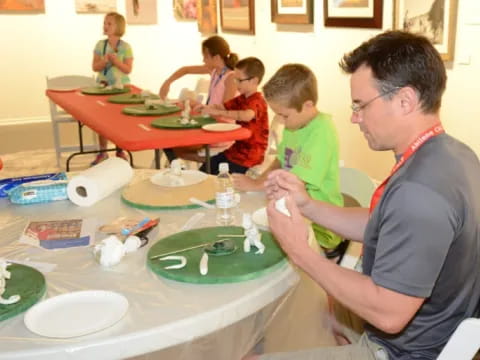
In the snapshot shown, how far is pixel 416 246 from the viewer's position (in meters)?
1.14

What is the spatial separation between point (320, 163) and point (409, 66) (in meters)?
1.00

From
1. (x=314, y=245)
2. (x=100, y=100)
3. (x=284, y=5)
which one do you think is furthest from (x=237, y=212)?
(x=284, y=5)

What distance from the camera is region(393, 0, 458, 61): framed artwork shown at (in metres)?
3.09

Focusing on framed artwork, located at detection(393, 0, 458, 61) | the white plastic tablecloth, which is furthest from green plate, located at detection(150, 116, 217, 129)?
the white plastic tablecloth

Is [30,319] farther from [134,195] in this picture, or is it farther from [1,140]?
[1,140]

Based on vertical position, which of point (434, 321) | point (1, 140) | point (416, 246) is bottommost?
point (1, 140)

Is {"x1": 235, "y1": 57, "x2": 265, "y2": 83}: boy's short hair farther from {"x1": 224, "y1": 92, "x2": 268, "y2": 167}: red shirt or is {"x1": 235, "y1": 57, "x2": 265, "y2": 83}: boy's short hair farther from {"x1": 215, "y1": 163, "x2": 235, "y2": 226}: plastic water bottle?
{"x1": 215, "y1": 163, "x2": 235, "y2": 226}: plastic water bottle

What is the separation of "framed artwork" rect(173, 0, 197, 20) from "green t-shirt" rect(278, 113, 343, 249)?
5171 mm

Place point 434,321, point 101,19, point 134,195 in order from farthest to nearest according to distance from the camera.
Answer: point 101,19, point 134,195, point 434,321

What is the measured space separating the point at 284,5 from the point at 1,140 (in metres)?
3.60

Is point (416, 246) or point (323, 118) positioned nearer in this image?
point (416, 246)

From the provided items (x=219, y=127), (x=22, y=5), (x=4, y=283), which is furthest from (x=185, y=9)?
(x=4, y=283)

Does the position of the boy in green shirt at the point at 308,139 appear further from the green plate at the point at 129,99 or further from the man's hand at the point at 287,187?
the green plate at the point at 129,99

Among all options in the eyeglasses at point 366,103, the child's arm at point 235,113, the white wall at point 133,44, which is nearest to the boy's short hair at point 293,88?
the eyeglasses at point 366,103
